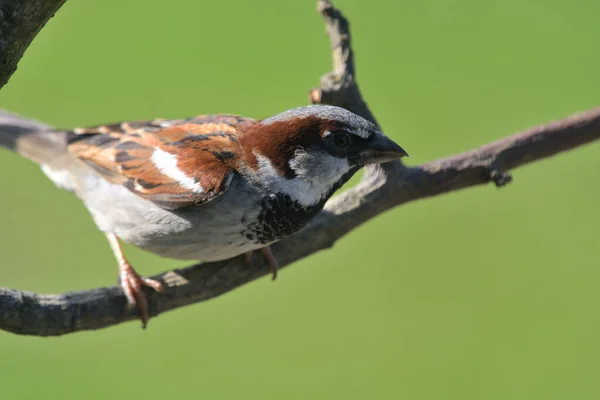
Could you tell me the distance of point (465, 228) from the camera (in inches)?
177

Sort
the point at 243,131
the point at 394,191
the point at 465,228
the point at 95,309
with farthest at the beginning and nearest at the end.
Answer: the point at 465,228 → the point at 394,191 → the point at 243,131 → the point at 95,309

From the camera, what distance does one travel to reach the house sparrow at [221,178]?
214cm

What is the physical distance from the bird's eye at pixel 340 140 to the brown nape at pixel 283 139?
0.07ft

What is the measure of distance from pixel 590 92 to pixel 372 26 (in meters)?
1.38

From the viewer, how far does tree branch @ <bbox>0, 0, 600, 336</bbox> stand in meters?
2.37

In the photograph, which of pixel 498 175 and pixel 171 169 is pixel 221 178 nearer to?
pixel 171 169

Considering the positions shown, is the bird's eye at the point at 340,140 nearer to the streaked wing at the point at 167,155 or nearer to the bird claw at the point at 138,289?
the streaked wing at the point at 167,155

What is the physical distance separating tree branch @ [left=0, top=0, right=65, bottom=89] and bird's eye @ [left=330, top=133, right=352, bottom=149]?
84 cm

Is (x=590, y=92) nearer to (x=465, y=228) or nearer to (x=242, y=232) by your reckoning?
(x=465, y=228)

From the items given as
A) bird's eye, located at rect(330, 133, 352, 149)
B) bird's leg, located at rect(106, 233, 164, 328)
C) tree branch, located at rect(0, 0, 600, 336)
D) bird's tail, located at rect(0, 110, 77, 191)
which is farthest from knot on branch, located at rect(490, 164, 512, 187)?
bird's tail, located at rect(0, 110, 77, 191)

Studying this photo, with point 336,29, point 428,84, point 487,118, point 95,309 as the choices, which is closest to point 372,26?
point 428,84

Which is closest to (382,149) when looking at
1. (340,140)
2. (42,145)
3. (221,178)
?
(340,140)

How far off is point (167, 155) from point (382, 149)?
0.72m

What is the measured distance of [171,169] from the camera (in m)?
2.41
